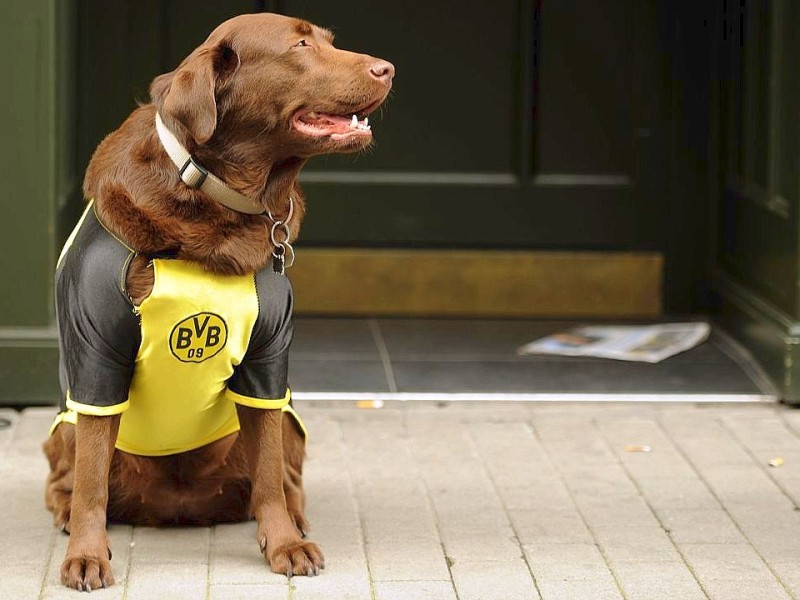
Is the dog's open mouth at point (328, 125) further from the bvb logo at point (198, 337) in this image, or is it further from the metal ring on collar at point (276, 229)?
the bvb logo at point (198, 337)

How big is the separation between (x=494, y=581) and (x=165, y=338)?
0.98 meters

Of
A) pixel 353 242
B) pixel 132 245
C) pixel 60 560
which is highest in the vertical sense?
pixel 132 245

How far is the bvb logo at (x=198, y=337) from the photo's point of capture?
3.46 metres

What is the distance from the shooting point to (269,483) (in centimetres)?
371

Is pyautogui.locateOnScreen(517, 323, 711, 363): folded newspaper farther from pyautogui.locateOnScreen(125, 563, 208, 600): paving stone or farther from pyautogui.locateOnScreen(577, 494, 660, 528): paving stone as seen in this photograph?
pyautogui.locateOnScreen(125, 563, 208, 600): paving stone

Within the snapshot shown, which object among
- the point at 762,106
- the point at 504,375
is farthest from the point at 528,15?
the point at 504,375

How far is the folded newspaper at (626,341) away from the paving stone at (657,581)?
195 centimetres

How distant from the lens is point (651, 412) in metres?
5.04

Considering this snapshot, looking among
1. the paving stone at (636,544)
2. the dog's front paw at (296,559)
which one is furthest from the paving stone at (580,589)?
the dog's front paw at (296,559)

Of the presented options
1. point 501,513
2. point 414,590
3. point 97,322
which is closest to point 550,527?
point 501,513

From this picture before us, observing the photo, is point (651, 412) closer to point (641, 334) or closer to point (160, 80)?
point (641, 334)

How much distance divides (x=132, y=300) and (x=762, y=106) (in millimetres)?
2962

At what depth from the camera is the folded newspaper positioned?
5.67 m

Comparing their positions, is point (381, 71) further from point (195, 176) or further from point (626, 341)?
point (626, 341)
